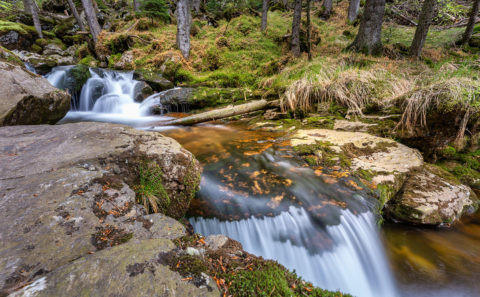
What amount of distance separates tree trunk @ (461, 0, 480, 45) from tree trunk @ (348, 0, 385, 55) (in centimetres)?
433

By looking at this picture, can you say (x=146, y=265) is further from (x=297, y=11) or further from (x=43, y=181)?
(x=297, y=11)

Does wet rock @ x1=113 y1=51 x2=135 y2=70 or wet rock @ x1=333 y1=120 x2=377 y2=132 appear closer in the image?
wet rock @ x1=333 y1=120 x2=377 y2=132

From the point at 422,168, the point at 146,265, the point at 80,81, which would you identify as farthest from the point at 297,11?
the point at 146,265

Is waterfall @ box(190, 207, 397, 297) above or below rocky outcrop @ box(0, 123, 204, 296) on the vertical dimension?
below

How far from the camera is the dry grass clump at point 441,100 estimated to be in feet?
10.7

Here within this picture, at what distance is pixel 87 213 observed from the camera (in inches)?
54.1

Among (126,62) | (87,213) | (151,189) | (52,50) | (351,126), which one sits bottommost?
(151,189)

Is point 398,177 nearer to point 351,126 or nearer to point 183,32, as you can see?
point 351,126

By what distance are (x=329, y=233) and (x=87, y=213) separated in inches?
98.9

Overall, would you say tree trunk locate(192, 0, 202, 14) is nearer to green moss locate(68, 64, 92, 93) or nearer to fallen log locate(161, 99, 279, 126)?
green moss locate(68, 64, 92, 93)

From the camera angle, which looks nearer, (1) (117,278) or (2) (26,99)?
A: (1) (117,278)

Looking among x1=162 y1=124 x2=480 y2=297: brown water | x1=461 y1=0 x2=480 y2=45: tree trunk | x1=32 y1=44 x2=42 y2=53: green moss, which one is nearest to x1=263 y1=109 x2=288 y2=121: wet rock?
x1=162 y1=124 x2=480 y2=297: brown water

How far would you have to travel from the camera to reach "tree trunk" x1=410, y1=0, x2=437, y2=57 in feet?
20.8

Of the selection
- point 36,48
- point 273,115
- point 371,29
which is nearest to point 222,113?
point 273,115
